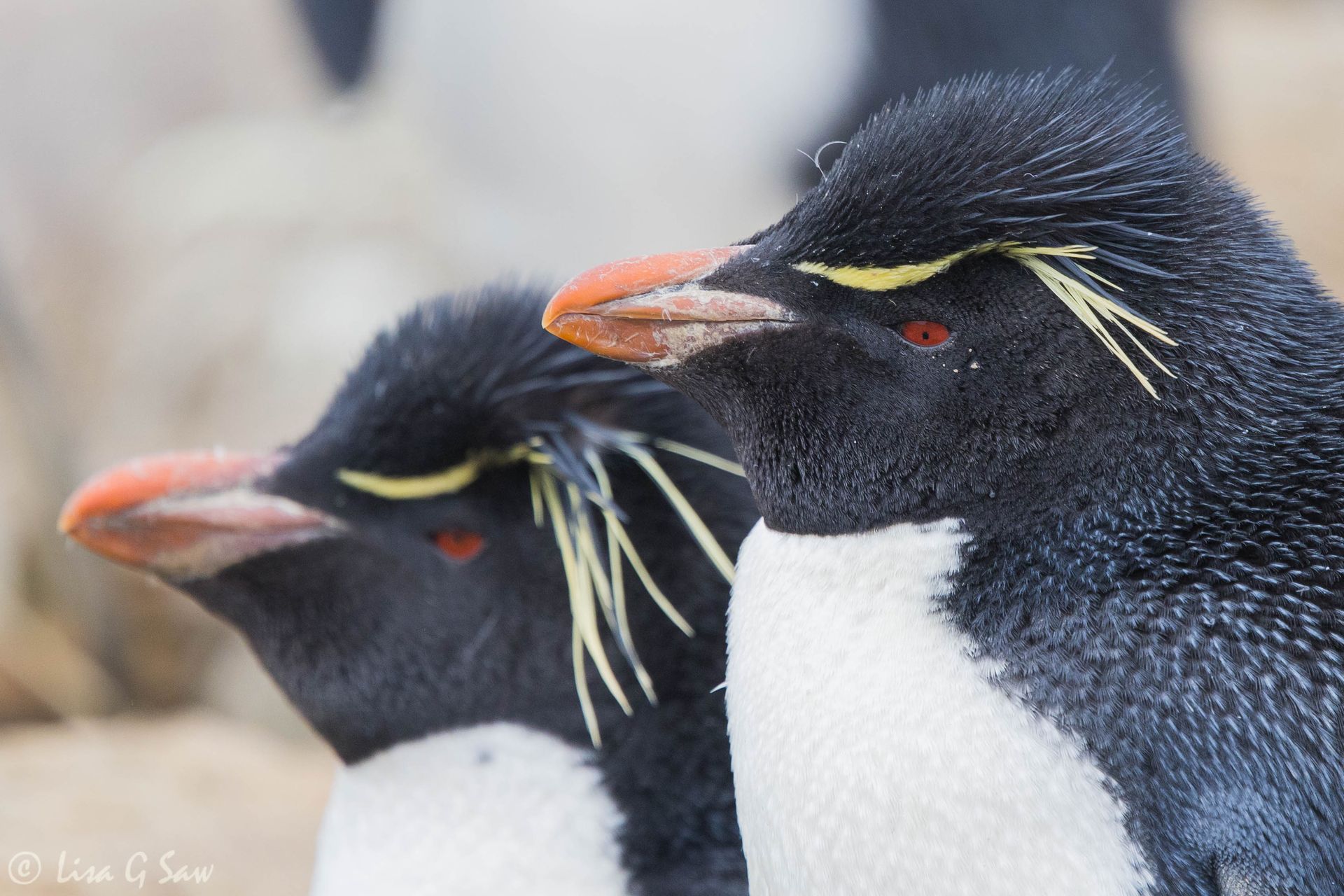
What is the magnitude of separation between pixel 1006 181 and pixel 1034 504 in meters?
0.21

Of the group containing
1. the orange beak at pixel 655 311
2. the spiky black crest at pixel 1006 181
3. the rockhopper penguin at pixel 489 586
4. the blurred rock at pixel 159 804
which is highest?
the spiky black crest at pixel 1006 181

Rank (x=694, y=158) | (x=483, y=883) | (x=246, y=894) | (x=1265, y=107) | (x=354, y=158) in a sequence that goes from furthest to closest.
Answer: (x=1265, y=107) < (x=354, y=158) < (x=694, y=158) < (x=246, y=894) < (x=483, y=883)

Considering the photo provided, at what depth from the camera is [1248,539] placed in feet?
3.04

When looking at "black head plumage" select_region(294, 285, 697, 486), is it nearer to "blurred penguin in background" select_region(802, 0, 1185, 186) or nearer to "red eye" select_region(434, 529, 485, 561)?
"red eye" select_region(434, 529, 485, 561)

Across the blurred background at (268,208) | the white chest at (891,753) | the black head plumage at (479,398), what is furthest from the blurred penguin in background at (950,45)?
the white chest at (891,753)

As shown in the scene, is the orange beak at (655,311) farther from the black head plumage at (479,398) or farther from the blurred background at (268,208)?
the blurred background at (268,208)

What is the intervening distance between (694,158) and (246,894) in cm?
143

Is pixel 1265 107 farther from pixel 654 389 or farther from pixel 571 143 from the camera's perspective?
pixel 654 389

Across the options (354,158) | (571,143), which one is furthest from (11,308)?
(571,143)

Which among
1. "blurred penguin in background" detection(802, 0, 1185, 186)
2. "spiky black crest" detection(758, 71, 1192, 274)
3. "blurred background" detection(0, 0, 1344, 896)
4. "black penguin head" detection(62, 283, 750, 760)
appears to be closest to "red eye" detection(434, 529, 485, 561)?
"black penguin head" detection(62, 283, 750, 760)

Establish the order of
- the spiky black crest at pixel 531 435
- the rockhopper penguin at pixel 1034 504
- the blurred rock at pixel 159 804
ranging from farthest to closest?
the blurred rock at pixel 159 804
the spiky black crest at pixel 531 435
the rockhopper penguin at pixel 1034 504

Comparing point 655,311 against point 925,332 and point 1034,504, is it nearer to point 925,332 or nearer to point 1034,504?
point 925,332

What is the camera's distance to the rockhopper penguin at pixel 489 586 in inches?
54.7

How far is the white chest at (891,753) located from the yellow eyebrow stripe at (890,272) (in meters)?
0.16
